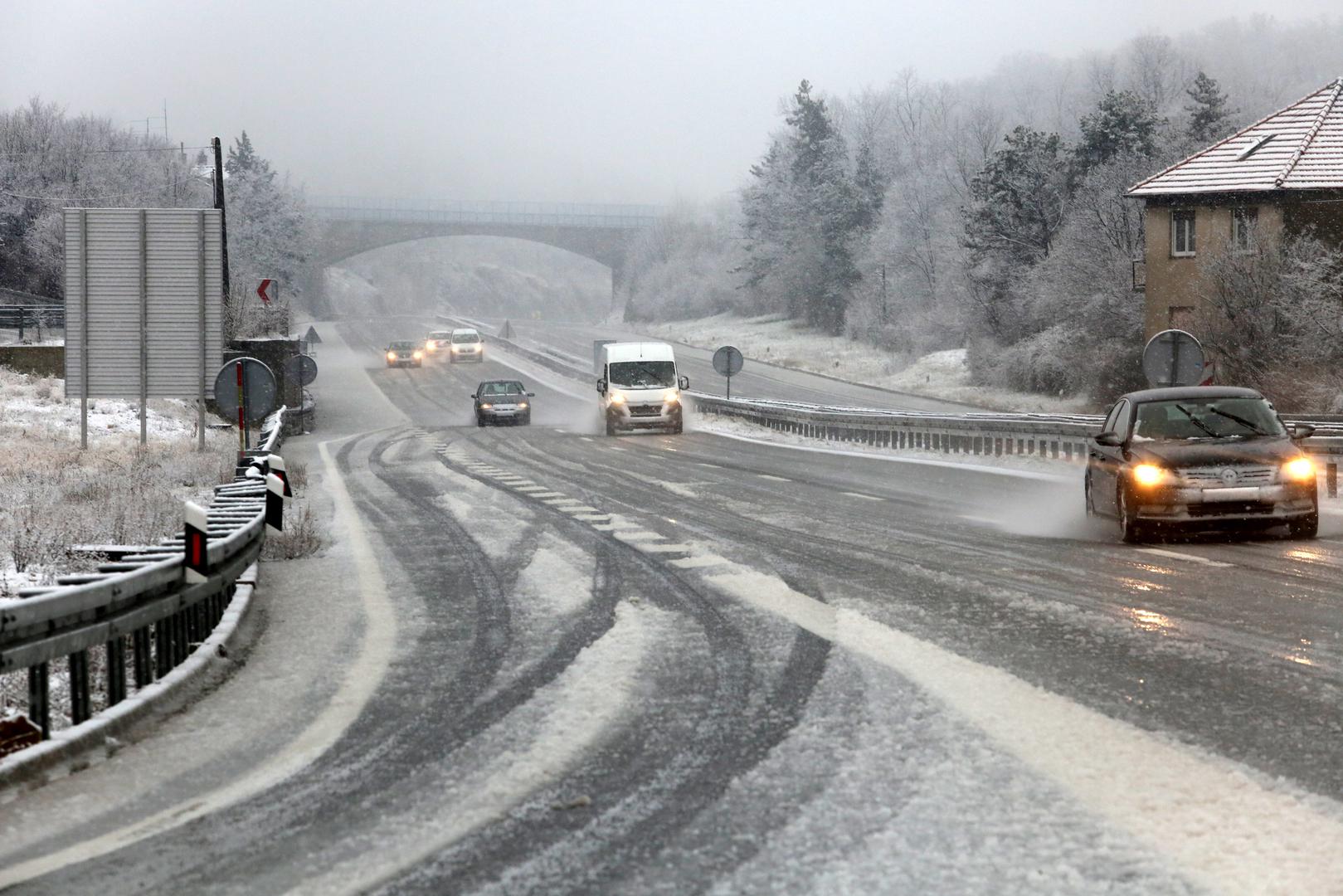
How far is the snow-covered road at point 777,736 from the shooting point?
441cm

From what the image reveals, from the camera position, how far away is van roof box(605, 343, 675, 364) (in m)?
37.7

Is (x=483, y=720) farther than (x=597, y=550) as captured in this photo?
No

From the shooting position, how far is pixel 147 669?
736 centimetres

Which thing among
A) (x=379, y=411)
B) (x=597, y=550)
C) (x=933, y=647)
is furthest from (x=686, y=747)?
(x=379, y=411)

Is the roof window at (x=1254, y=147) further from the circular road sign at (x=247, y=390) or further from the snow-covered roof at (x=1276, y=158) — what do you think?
the circular road sign at (x=247, y=390)

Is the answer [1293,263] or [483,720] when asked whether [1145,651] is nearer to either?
[483,720]

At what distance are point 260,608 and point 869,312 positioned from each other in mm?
81908

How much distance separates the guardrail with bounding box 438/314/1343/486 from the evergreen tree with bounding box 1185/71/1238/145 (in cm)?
3372

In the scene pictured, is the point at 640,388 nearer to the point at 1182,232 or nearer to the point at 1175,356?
the point at 1175,356

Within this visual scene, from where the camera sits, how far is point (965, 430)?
28375 millimetres

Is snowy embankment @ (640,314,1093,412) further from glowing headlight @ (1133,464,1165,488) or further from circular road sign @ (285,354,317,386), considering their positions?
glowing headlight @ (1133,464,1165,488)

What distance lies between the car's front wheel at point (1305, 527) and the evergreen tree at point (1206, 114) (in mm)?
54147

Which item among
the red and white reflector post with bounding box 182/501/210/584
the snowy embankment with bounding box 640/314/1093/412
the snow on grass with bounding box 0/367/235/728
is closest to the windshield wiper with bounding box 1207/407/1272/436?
the red and white reflector post with bounding box 182/501/210/584

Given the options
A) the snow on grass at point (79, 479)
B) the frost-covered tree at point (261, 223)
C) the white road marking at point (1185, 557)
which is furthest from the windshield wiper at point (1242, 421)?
the frost-covered tree at point (261, 223)
